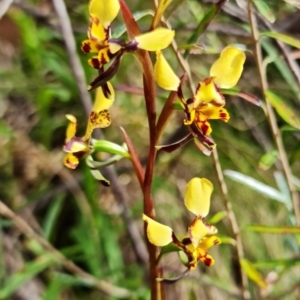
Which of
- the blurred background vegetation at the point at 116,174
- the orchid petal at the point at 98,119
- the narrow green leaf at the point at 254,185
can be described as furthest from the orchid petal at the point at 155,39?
the blurred background vegetation at the point at 116,174

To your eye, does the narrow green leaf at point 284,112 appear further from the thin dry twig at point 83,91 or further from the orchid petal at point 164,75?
the thin dry twig at point 83,91

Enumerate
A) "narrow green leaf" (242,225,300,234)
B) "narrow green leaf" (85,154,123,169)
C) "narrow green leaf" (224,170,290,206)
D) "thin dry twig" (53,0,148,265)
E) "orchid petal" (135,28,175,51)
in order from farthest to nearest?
"thin dry twig" (53,0,148,265)
"narrow green leaf" (224,170,290,206)
"narrow green leaf" (242,225,300,234)
"narrow green leaf" (85,154,123,169)
"orchid petal" (135,28,175,51)

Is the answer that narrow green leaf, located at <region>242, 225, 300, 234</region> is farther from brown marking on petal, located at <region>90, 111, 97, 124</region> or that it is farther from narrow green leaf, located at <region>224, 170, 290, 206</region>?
brown marking on petal, located at <region>90, 111, 97, 124</region>

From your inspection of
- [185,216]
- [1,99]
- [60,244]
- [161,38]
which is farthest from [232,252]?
[161,38]

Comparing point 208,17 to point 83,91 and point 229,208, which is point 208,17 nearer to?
point 229,208

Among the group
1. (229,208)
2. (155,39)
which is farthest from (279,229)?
(155,39)

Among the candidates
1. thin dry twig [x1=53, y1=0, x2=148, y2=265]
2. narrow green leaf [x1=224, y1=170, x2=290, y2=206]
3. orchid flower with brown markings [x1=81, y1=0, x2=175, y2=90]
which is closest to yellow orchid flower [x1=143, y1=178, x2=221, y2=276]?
orchid flower with brown markings [x1=81, y1=0, x2=175, y2=90]
